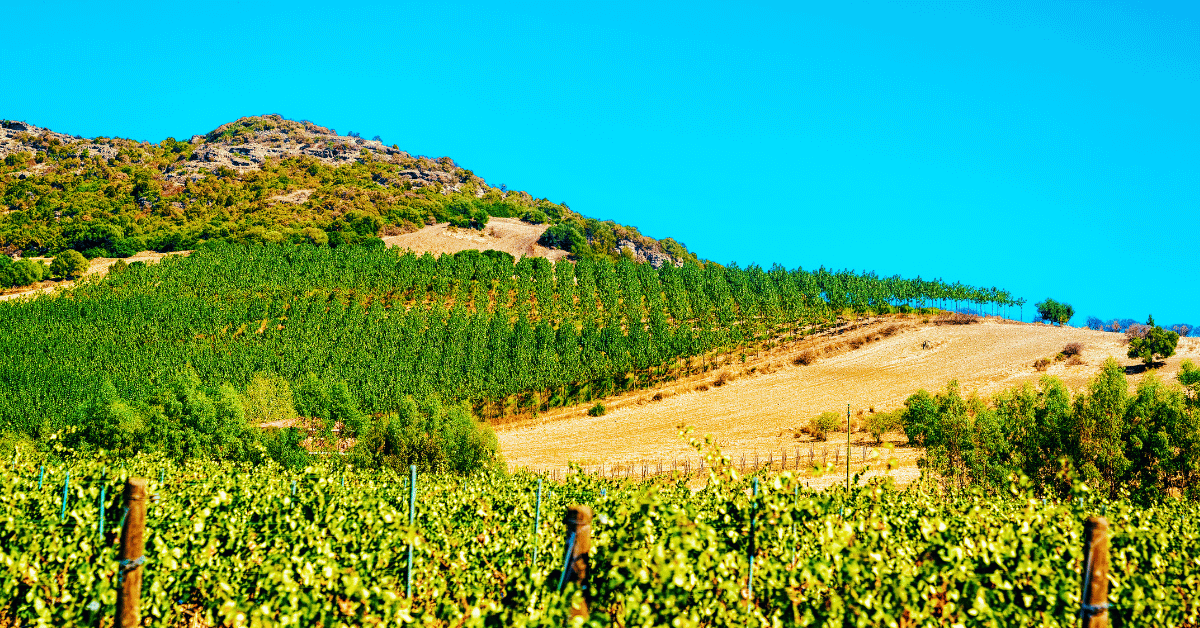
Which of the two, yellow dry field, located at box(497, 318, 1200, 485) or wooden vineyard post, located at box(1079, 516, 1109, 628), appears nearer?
wooden vineyard post, located at box(1079, 516, 1109, 628)

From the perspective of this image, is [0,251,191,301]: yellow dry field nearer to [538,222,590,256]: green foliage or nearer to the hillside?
the hillside

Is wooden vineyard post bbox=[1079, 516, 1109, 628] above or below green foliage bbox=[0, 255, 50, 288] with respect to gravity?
below

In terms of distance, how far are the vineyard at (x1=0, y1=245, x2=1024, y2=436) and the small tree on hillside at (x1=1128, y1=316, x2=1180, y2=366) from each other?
26.2 metres

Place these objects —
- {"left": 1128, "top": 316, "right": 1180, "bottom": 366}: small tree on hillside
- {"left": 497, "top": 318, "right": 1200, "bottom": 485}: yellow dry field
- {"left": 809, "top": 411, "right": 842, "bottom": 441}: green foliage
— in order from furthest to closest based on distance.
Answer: {"left": 1128, "top": 316, "right": 1180, "bottom": 366}: small tree on hillside < {"left": 809, "top": 411, "right": 842, "bottom": 441}: green foliage < {"left": 497, "top": 318, "right": 1200, "bottom": 485}: yellow dry field

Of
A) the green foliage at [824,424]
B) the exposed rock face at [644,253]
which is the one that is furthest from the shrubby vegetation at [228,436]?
the exposed rock face at [644,253]

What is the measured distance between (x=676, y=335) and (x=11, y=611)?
66183 millimetres

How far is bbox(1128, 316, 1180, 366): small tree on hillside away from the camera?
6738 centimetres

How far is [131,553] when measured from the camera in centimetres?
601

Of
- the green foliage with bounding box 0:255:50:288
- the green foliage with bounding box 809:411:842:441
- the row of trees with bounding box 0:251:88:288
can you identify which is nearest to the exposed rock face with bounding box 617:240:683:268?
the row of trees with bounding box 0:251:88:288

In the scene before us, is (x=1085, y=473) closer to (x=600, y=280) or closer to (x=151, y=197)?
(x=600, y=280)

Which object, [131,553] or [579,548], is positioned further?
[131,553]

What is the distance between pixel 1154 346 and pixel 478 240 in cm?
9332

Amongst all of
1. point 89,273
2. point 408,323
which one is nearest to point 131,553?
point 408,323

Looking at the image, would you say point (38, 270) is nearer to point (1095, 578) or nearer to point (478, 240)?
point (478, 240)
